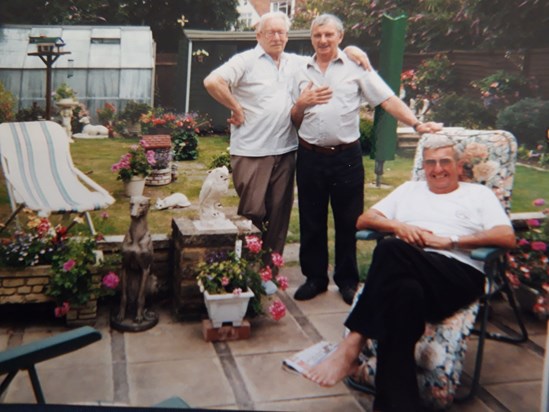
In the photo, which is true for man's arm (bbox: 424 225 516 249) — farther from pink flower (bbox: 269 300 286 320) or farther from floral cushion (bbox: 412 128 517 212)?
pink flower (bbox: 269 300 286 320)

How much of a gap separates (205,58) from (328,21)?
0.54 metres

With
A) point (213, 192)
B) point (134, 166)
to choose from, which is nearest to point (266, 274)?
point (213, 192)

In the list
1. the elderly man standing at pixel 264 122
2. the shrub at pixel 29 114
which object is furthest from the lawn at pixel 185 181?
the shrub at pixel 29 114

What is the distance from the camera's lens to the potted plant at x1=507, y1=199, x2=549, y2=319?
3254mm

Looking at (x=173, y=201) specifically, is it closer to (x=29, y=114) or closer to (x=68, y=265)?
(x=68, y=265)

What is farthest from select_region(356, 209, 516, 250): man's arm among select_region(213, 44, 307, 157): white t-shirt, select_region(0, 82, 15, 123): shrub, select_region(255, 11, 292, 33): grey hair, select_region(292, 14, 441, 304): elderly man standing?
select_region(0, 82, 15, 123): shrub

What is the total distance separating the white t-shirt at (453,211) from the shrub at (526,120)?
16.5 inches

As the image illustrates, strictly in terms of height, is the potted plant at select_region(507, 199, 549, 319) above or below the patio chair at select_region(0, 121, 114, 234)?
below

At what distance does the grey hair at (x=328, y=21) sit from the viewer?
2975 millimetres

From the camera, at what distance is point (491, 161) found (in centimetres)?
299

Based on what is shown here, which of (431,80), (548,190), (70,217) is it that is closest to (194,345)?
(70,217)

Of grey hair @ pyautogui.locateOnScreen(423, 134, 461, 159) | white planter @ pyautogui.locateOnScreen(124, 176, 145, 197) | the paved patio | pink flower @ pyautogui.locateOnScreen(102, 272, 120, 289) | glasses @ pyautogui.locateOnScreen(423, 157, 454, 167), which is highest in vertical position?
grey hair @ pyautogui.locateOnScreen(423, 134, 461, 159)

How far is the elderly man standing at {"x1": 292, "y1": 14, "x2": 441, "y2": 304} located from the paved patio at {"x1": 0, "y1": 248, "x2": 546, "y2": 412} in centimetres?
28

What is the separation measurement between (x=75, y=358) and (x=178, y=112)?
3.47 ft
